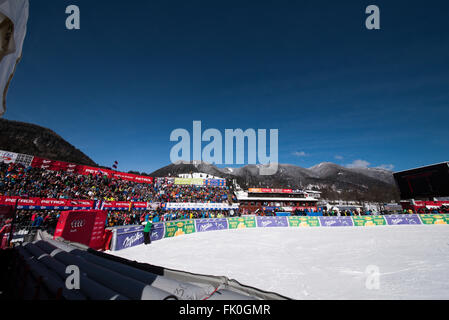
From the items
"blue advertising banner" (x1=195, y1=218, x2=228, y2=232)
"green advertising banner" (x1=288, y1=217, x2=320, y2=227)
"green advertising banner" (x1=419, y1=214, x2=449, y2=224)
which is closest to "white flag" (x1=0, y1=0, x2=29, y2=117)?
"blue advertising banner" (x1=195, y1=218, x2=228, y2=232)

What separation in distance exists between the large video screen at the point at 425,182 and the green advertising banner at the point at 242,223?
3233cm

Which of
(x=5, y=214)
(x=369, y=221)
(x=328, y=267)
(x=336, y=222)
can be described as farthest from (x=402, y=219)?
(x=5, y=214)

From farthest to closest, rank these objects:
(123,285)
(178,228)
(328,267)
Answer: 1. (178,228)
2. (328,267)
3. (123,285)

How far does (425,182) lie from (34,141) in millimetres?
107097

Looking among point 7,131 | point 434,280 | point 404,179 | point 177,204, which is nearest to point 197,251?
point 434,280

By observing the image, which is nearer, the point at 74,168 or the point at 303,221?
the point at 303,221

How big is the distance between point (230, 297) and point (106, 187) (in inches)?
1212

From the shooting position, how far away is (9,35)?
156 cm

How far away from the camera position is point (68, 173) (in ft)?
83.0

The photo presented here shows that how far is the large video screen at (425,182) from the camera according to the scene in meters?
28.8

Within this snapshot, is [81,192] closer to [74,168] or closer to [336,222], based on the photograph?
[74,168]

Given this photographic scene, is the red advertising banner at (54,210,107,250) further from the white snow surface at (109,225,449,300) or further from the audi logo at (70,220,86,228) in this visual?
the white snow surface at (109,225,449,300)

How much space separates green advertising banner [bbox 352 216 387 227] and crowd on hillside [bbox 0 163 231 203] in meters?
25.2
